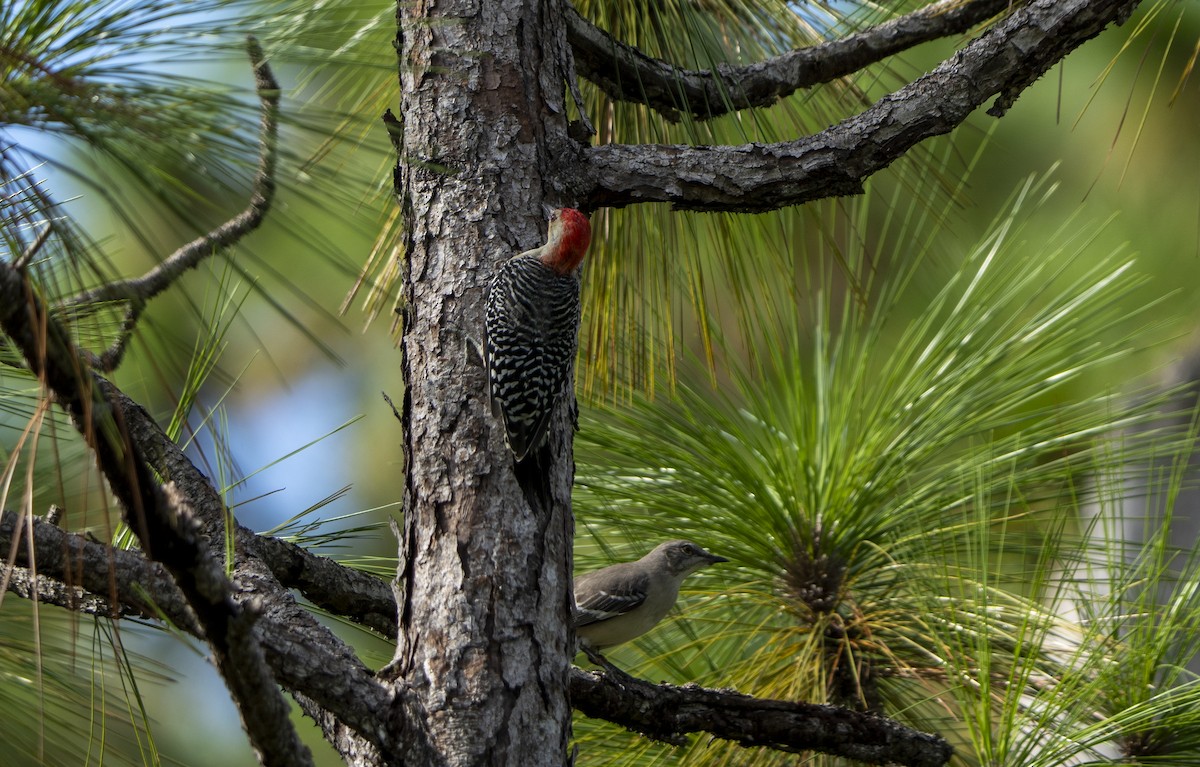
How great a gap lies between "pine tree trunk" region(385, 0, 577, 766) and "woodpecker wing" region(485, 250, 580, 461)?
0.04m

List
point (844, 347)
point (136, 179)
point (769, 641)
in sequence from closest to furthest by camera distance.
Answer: point (136, 179)
point (769, 641)
point (844, 347)

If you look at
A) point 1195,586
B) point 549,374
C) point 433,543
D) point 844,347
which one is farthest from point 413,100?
point 1195,586

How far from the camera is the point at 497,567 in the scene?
1.87 meters

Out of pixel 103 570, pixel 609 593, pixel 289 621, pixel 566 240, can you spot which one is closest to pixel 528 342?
pixel 566 240

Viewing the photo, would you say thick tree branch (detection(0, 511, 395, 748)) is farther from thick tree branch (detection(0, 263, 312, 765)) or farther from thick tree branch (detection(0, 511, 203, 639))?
thick tree branch (detection(0, 263, 312, 765))

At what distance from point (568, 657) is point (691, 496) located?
0.88 m

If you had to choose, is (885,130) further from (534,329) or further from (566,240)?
(534,329)

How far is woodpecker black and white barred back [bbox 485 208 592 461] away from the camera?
81.9 inches

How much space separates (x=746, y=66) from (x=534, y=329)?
75 cm

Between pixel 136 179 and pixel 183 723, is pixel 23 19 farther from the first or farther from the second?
pixel 183 723

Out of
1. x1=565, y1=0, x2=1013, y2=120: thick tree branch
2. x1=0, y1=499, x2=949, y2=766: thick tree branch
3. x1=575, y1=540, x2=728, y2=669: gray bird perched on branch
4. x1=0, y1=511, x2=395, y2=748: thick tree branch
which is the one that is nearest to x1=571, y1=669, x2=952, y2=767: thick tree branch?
x1=0, y1=499, x2=949, y2=766: thick tree branch

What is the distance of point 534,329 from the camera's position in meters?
2.56

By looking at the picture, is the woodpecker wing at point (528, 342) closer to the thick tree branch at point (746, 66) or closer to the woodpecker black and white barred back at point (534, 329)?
the woodpecker black and white barred back at point (534, 329)

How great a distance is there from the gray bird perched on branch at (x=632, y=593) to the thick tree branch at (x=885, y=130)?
94cm
